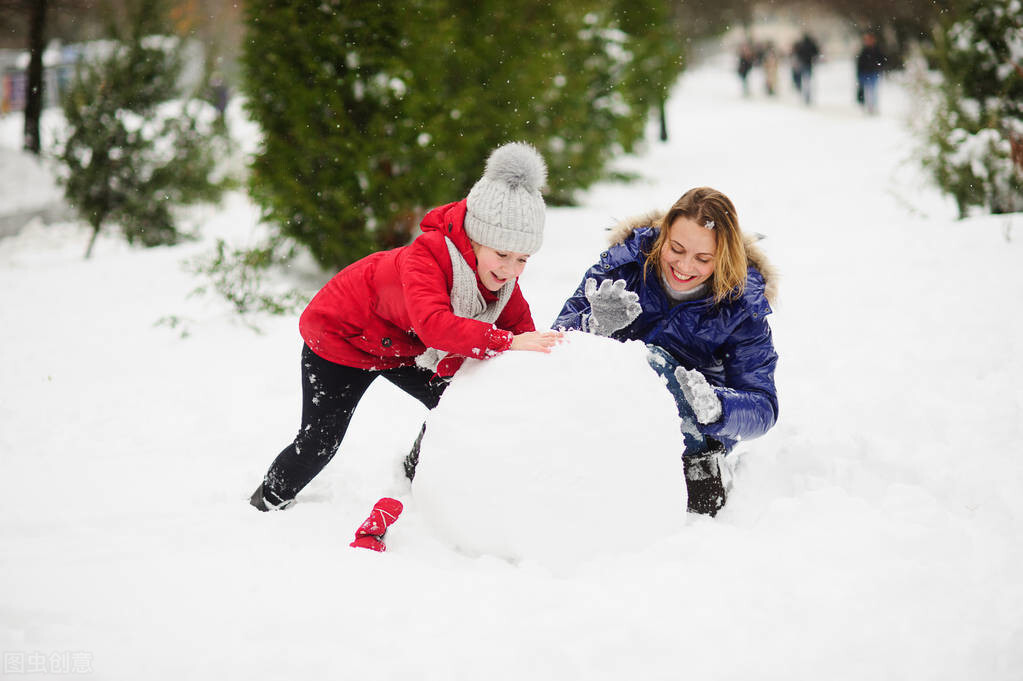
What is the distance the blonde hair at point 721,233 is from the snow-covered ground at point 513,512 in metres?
0.86

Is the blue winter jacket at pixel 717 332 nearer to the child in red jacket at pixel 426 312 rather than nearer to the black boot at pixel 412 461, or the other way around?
the child in red jacket at pixel 426 312

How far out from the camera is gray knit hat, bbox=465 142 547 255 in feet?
8.50

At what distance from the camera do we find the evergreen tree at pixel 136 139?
9523 mm

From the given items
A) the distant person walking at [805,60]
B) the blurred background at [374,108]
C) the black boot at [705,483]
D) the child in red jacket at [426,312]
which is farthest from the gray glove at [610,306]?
the distant person walking at [805,60]

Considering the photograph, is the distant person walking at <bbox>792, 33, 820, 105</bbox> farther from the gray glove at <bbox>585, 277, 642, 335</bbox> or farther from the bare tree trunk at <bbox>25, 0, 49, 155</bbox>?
the gray glove at <bbox>585, 277, 642, 335</bbox>

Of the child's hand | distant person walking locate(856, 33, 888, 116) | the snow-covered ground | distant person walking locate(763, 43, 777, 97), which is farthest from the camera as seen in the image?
distant person walking locate(763, 43, 777, 97)

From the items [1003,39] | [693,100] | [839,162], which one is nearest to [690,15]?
[693,100]

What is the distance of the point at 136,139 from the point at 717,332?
9.51 metres

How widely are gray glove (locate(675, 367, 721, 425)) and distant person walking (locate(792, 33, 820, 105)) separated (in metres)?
24.2

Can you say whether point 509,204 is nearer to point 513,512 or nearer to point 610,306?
point 610,306

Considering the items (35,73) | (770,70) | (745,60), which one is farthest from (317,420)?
(770,70)

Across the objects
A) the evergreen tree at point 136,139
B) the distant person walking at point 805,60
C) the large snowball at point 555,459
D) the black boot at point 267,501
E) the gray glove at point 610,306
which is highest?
the distant person walking at point 805,60

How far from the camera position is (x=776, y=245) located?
26.3 ft

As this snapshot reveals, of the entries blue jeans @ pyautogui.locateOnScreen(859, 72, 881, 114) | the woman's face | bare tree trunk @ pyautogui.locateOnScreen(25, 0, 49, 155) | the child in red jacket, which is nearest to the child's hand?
the child in red jacket
